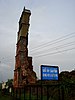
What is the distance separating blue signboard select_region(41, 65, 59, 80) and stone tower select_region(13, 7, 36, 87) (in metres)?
10.5

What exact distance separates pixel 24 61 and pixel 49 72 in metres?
11.5

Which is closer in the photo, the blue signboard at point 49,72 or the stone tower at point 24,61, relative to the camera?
the blue signboard at point 49,72

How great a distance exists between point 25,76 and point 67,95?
33.0 ft

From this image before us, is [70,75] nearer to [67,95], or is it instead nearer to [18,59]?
[18,59]

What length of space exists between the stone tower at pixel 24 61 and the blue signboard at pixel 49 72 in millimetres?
10482

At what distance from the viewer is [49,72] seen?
644 inches

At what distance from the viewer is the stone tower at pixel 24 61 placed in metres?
26.6

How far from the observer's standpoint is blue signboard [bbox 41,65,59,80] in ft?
52.3

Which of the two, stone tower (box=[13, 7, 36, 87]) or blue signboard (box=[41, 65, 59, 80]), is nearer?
blue signboard (box=[41, 65, 59, 80])

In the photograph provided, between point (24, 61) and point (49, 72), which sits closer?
point (49, 72)

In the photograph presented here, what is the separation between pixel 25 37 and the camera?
28.2 m

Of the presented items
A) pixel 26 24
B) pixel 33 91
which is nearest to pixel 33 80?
pixel 33 91

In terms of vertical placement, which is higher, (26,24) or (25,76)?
(26,24)

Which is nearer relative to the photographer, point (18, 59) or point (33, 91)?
point (33, 91)
